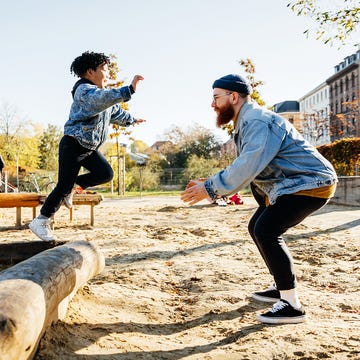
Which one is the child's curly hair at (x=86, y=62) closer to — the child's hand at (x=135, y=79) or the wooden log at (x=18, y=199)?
the child's hand at (x=135, y=79)

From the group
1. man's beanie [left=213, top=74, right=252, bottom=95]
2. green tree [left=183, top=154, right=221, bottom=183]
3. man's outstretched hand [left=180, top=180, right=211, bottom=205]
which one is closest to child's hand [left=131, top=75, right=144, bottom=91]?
man's beanie [left=213, top=74, right=252, bottom=95]

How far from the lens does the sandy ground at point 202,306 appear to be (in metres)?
2.52

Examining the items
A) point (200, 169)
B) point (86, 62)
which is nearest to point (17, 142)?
point (200, 169)

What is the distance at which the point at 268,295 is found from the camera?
11.8 feet

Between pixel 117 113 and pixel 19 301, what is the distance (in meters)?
3.00

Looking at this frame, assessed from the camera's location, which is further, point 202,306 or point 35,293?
point 202,306

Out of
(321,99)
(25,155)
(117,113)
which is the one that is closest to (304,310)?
(117,113)

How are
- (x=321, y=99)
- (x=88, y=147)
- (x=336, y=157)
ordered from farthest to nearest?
(x=321, y=99)
(x=336, y=157)
(x=88, y=147)

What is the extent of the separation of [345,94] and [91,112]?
7263cm

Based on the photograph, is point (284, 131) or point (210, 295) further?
point (210, 295)

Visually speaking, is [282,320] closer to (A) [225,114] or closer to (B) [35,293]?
(A) [225,114]

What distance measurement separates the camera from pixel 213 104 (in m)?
3.26

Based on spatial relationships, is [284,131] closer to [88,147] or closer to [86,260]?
[86,260]

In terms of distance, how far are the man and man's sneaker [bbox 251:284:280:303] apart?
17.3 inches
